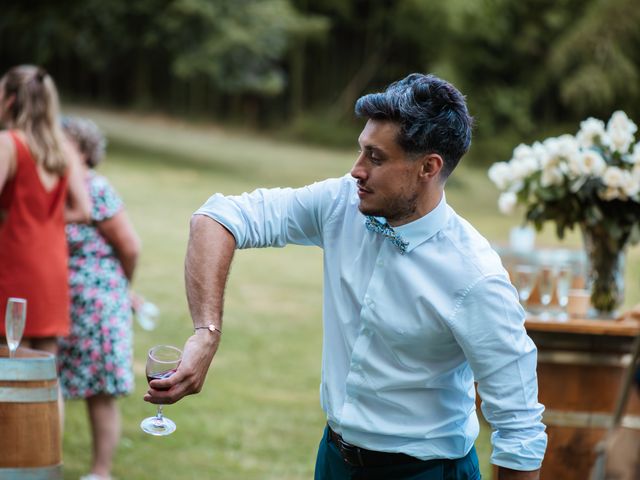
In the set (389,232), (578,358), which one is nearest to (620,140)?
(578,358)

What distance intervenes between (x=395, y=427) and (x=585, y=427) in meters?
2.50

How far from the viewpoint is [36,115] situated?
4.88m

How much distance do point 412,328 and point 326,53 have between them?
30531mm

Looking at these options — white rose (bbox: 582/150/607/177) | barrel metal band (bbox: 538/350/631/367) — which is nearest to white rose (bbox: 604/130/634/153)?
white rose (bbox: 582/150/607/177)

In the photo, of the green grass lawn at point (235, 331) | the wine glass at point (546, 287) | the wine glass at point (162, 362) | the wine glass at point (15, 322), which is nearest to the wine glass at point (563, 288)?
the wine glass at point (546, 287)

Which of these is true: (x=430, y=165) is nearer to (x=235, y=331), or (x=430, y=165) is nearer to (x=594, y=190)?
(x=594, y=190)

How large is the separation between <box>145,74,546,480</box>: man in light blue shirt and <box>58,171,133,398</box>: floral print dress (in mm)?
2753

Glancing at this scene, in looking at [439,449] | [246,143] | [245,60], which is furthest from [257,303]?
[246,143]

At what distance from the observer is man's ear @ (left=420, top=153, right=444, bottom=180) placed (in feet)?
8.82

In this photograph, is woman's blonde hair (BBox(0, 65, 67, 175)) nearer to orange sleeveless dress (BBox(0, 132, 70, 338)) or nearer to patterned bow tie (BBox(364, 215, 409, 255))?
orange sleeveless dress (BBox(0, 132, 70, 338))

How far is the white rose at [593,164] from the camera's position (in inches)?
206

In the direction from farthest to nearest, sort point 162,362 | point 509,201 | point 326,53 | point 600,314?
1. point 326,53
2. point 509,201
3. point 600,314
4. point 162,362

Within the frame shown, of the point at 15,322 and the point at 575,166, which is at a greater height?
the point at 575,166

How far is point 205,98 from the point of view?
3061 centimetres
